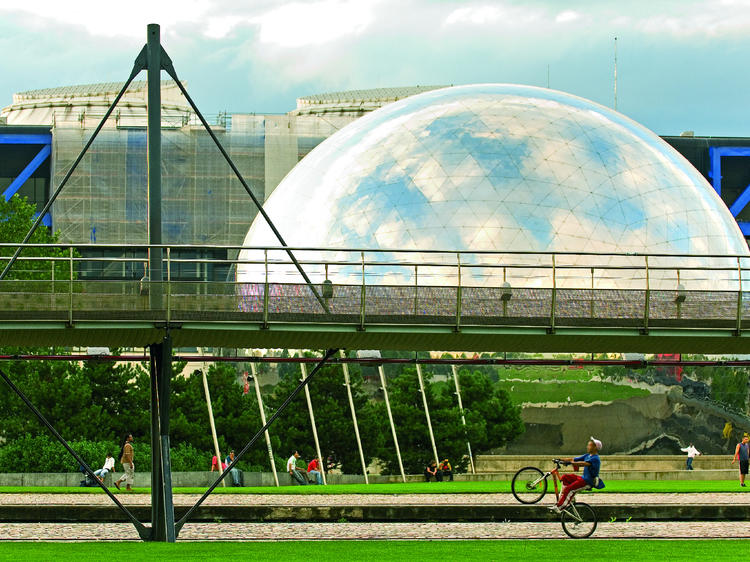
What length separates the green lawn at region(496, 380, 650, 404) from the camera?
33906 mm

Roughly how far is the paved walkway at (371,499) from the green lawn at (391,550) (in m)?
5.10

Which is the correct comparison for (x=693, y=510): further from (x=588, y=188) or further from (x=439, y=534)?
(x=588, y=188)

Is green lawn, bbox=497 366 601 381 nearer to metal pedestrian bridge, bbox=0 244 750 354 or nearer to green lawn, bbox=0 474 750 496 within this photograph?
green lawn, bbox=0 474 750 496

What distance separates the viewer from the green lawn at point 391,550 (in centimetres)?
1558

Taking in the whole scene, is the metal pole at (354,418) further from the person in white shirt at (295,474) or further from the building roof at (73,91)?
the building roof at (73,91)

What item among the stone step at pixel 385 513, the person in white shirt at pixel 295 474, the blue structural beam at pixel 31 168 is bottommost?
the person in white shirt at pixel 295 474

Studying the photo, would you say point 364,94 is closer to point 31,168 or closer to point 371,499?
point 31,168

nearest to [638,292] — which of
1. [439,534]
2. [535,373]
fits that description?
[439,534]

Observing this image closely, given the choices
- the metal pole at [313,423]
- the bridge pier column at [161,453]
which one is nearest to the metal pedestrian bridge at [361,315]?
A: the bridge pier column at [161,453]

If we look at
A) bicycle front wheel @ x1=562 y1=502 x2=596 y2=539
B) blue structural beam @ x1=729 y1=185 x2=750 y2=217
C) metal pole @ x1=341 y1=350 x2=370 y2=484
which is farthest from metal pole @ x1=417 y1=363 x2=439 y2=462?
blue structural beam @ x1=729 y1=185 x2=750 y2=217

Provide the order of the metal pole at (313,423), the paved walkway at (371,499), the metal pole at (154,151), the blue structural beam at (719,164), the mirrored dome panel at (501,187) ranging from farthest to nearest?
the blue structural beam at (719,164) → the metal pole at (313,423) → the mirrored dome panel at (501,187) → the paved walkway at (371,499) → the metal pole at (154,151)

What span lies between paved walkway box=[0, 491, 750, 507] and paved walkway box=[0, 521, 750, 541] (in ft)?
A: 6.23

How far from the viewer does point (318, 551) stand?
16.1 m

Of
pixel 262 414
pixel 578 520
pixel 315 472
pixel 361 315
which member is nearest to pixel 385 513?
pixel 361 315
